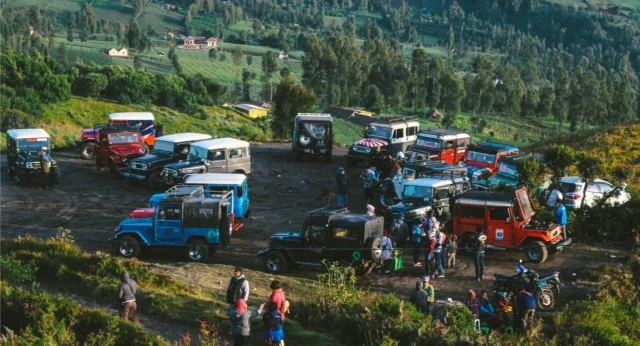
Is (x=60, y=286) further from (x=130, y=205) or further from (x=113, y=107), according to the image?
(x=113, y=107)

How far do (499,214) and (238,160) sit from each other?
13357 mm

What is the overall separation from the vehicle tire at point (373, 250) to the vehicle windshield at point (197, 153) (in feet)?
41.1

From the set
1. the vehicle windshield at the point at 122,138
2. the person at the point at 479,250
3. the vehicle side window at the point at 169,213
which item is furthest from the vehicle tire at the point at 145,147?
the person at the point at 479,250

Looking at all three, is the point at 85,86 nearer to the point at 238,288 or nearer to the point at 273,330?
the point at 238,288

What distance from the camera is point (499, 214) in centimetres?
2042

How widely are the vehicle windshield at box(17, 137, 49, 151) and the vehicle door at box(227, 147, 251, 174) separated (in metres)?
7.38

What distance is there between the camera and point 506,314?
50.1 ft

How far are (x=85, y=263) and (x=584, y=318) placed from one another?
11771 millimetres

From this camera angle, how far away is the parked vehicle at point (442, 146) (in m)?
32.5

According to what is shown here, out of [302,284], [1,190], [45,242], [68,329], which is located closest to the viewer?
[68,329]

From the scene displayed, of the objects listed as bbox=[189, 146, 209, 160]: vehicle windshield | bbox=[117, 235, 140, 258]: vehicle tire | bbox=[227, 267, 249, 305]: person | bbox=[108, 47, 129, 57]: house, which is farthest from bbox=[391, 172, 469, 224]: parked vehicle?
bbox=[108, 47, 129, 57]: house

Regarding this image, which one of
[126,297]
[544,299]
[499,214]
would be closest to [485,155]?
[499,214]

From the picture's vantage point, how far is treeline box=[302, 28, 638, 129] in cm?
10231

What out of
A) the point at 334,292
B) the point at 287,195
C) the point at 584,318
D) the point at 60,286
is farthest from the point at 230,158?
the point at 584,318
